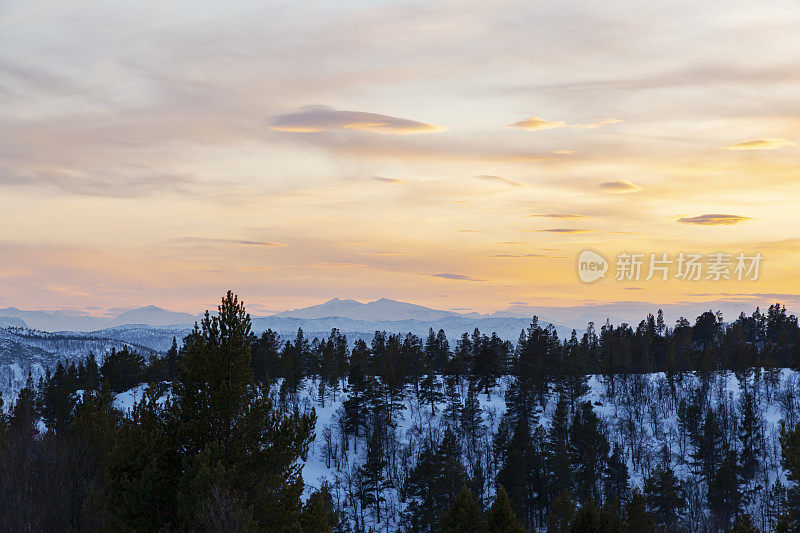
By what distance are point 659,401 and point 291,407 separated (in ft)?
217

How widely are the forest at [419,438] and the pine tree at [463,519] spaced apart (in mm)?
154

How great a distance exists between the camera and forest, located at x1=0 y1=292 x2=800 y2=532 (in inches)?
789

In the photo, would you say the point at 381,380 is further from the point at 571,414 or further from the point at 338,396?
the point at 571,414

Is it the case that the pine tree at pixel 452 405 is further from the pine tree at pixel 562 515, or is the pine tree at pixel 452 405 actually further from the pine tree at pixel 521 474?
the pine tree at pixel 562 515

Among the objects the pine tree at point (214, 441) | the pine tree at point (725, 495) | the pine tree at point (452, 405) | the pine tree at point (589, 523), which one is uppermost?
the pine tree at point (214, 441)

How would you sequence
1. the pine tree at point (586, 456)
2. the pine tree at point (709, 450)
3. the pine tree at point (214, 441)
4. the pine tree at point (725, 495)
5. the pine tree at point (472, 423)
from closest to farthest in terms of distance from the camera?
the pine tree at point (214, 441), the pine tree at point (725, 495), the pine tree at point (586, 456), the pine tree at point (709, 450), the pine tree at point (472, 423)

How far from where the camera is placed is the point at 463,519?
4041 centimetres

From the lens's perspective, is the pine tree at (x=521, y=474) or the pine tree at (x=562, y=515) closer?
the pine tree at (x=562, y=515)

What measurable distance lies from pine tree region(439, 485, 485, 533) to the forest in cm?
Answer: 15

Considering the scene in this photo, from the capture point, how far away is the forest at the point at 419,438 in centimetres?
2005

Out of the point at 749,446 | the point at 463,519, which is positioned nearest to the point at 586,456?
the point at 749,446

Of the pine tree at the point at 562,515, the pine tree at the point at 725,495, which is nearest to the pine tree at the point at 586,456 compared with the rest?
the pine tree at the point at 725,495

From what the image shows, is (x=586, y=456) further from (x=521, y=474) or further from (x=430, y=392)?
(x=430, y=392)

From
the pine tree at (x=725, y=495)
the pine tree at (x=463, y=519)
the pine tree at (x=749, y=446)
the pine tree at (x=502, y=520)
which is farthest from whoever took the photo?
the pine tree at (x=749, y=446)
